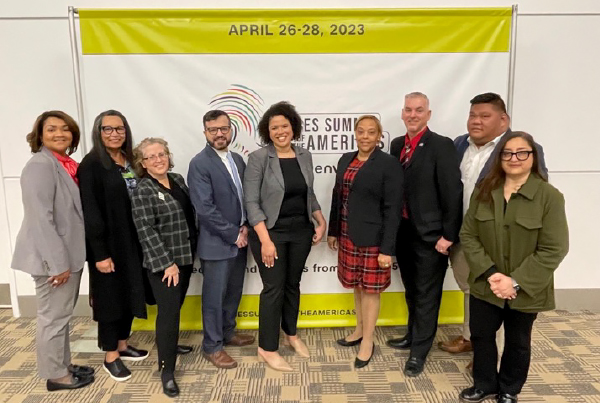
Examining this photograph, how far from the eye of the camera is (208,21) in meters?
2.91

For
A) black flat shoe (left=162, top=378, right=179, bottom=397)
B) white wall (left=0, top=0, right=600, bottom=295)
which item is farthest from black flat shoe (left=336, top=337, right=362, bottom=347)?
white wall (left=0, top=0, right=600, bottom=295)

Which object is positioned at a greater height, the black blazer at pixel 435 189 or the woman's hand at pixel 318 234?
the black blazer at pixel 435 189

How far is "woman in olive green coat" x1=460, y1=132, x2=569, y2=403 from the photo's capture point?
194 centimetres

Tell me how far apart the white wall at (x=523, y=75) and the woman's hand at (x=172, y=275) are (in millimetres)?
1762

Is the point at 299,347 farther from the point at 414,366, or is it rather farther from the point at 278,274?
the point at 414,366

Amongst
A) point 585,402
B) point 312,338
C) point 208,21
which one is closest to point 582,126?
point 585,402

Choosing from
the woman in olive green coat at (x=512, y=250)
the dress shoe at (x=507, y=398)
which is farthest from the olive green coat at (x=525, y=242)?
the dress shoe at (x=507, y=398)

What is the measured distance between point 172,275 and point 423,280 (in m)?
1.52

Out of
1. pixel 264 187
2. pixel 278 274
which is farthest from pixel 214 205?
pixel 278 274

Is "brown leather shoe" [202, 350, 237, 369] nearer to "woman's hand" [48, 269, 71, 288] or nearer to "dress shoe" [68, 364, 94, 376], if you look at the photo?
"dress shoe" [68, 364, 94, 376]

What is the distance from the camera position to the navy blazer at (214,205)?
2514mm

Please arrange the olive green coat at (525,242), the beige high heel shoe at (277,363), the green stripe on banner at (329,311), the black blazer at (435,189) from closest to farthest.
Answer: the olive green coat at (525,242)
the black blazer at (435,189)
the beige high heel shoe at (277,363)
the green stripe on banner at (329,311)

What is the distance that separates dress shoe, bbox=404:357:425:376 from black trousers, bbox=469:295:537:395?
1.25ft

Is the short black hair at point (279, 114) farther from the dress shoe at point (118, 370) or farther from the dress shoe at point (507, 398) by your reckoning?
the dress shoe at point (507, 398)
